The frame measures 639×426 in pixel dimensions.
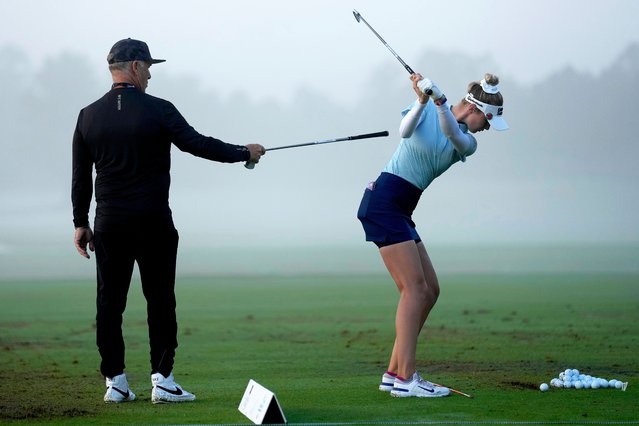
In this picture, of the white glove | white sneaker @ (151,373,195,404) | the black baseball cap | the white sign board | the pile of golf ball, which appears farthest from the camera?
the pile of golf ball

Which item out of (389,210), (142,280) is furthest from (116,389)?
(389,210)

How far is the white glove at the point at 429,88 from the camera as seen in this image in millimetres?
4531

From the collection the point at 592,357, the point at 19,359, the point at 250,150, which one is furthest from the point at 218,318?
the point at 250,150

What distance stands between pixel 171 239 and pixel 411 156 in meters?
1.07

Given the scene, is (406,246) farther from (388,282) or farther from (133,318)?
(388,282)

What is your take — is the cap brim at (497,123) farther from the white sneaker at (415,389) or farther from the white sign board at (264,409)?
the white sign board at (264,409)

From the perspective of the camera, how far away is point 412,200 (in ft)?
16.0

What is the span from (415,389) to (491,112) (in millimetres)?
1229

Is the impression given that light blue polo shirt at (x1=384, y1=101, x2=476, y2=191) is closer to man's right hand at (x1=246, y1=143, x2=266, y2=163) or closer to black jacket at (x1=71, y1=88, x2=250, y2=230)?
man's right hand at (x1=246, y1=143, x2=266, y2=163)

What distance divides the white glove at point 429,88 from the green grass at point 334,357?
1248mm

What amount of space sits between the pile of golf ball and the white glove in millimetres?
1448

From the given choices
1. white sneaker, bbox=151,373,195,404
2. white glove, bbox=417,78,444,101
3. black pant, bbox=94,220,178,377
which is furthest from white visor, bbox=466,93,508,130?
white sneaker, bbox=151,373,195,404

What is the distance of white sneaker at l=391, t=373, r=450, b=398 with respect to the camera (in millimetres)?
4812

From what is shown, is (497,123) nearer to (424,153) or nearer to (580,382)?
(424,153)
